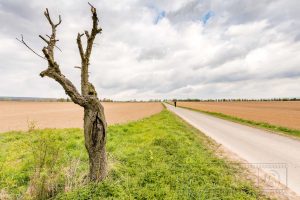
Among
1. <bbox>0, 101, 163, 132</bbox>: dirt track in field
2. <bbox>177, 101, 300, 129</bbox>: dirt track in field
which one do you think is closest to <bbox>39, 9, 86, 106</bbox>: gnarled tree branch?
<bbox>0, 101, 163, 132</bbox>: dirt track in field

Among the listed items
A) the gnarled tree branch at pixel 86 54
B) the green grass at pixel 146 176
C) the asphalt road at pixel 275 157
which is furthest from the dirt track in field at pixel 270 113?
the gnarled tree branch at pixel 86 54

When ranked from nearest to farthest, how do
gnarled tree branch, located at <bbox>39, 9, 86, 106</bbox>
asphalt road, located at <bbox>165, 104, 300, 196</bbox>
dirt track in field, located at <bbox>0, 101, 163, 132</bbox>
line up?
1. gnarled tree branch, located at <bbox>39, 9, 86, 106</bbox>
2. asphalt road, located at <bbox>165, 104, 300, 196</bbox>
3. dirt track in field, located at <bbox>0, 101, 163, 132</bbox>

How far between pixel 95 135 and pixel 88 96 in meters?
0.96

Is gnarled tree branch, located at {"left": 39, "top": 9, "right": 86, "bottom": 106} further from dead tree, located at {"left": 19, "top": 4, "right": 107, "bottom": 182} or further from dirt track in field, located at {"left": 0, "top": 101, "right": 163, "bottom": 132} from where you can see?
dirt track in field, located at {"left": 0, "top": 101, "right": 163, "bottom": 132}

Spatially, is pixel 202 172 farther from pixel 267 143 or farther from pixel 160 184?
pixel 267 143

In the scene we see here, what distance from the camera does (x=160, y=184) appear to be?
21.8ft

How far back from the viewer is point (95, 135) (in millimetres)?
6207

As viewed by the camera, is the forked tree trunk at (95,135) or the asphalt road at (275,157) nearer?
the forked tree trunk at (95,135)

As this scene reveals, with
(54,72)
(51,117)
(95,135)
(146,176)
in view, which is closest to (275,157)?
(146,176)

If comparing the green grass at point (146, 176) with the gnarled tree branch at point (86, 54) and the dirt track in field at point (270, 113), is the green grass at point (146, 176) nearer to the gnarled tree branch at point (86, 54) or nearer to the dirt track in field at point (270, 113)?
the gnarled tree branch at point (86, 54)

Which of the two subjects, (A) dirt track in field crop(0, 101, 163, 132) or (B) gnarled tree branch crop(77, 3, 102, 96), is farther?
(A) dirt track in field crop(0, 101, 163, 132)

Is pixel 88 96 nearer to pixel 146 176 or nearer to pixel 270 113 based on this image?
pixel 146 176

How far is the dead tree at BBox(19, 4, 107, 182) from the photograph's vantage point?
579 cm

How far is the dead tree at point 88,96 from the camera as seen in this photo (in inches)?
228
